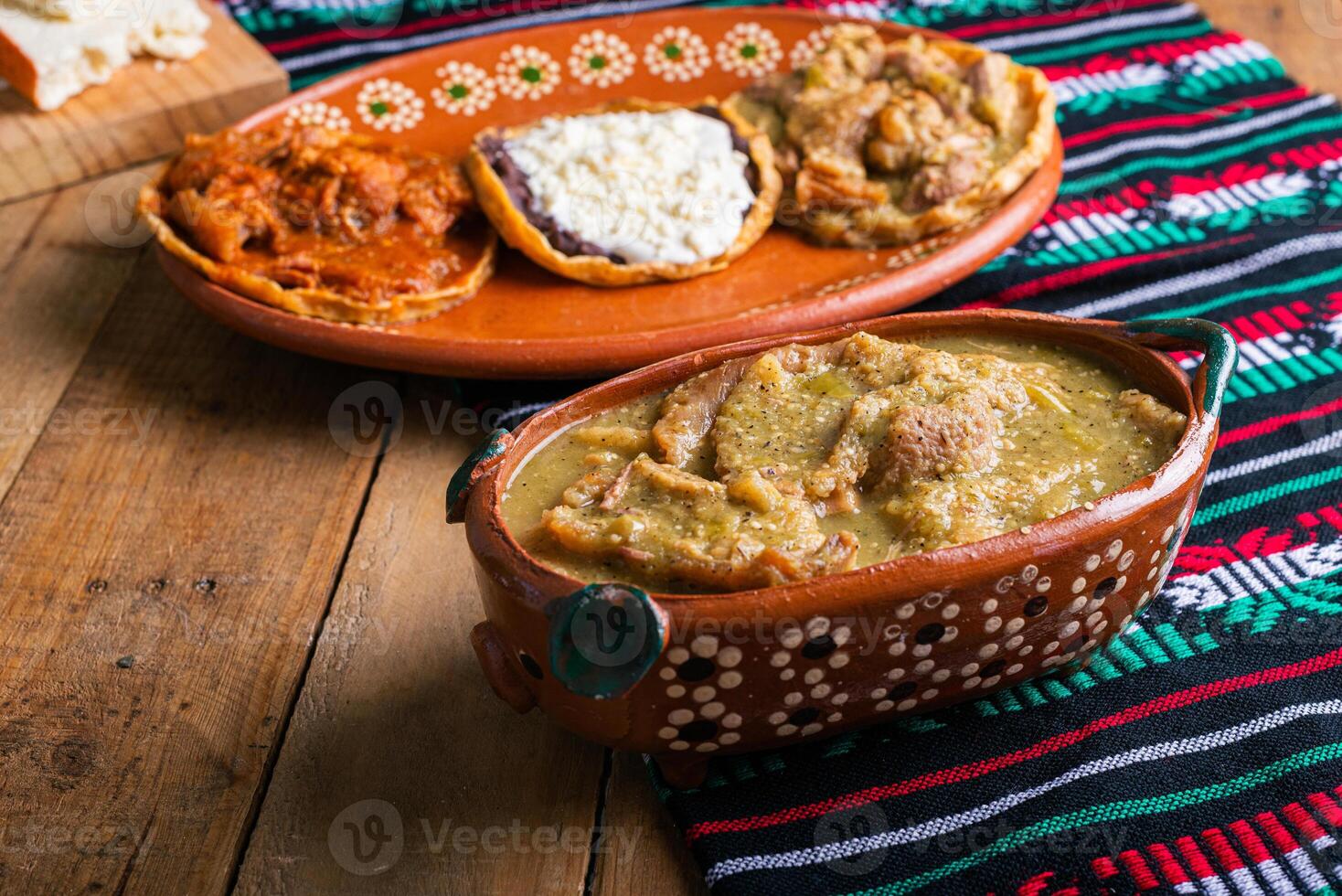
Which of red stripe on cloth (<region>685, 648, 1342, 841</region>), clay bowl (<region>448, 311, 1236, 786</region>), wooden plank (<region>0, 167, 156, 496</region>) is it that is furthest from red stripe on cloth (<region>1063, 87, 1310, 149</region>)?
wooden plank (<region>0, 167, 156, 496</region>)

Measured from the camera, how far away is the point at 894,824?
5.79 ft

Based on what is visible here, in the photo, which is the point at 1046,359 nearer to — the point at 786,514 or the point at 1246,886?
the point at 786,514

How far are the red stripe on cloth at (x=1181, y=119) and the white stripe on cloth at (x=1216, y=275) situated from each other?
0.54 meters

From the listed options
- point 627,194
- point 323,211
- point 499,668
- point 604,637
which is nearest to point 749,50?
point 627,194

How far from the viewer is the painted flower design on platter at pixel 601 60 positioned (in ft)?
10.9

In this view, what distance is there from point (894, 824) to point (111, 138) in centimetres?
261

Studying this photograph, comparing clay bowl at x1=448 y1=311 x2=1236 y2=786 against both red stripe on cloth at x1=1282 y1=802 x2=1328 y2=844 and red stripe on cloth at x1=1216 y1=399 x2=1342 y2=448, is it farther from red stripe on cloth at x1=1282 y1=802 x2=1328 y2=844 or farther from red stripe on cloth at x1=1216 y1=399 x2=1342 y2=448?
red stripe on cloth at x1=1216 y1=399 x2=1342 y2=448

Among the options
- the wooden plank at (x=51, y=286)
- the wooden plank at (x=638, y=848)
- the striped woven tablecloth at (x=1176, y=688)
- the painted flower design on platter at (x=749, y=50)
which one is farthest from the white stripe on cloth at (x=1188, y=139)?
the wooden plank at (x=51, y=286)

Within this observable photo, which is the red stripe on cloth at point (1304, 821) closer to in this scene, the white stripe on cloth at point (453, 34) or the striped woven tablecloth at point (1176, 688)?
the striped woven tablecloth at point (1176, 688)

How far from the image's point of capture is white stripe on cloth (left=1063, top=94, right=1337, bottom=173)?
10.5ft

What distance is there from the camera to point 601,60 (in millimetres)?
3342

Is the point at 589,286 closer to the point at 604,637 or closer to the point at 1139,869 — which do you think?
the point at 604,637

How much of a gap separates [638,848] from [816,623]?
480 millimetres

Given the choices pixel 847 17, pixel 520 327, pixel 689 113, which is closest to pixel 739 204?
pixel 689 113
